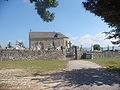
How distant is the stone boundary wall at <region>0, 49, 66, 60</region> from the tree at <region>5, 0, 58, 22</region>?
87.2 ft

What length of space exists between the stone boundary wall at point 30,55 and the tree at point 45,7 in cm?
2659

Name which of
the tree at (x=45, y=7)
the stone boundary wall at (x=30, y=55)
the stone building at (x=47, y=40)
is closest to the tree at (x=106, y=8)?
the tree at (x=45, y=7)

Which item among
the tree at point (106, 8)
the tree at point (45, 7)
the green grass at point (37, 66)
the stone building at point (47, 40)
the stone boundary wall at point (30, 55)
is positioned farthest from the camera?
the stone building at point (47, 40)

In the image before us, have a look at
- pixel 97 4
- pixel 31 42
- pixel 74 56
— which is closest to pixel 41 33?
pixel 31 42

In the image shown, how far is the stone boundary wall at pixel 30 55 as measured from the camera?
39156 millimetres

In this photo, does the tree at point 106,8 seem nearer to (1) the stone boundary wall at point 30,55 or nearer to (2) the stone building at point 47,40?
(1) the stone boundary wall at point 30,55

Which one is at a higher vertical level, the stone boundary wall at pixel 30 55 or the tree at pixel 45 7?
the tree at pixel 45 7

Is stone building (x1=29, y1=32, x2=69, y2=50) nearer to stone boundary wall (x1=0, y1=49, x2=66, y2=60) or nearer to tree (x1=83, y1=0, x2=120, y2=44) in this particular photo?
stone boundary wall (x1=0, y1=49, x2=66, y2=60)

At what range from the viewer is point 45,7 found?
11.6m


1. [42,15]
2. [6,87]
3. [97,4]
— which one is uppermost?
[97,4]

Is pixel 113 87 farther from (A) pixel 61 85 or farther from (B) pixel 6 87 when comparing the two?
(B) pixel 6 87

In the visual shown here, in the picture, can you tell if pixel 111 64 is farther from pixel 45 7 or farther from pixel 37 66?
pixel 45 7

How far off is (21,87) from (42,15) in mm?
3565

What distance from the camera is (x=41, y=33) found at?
81125 mm
